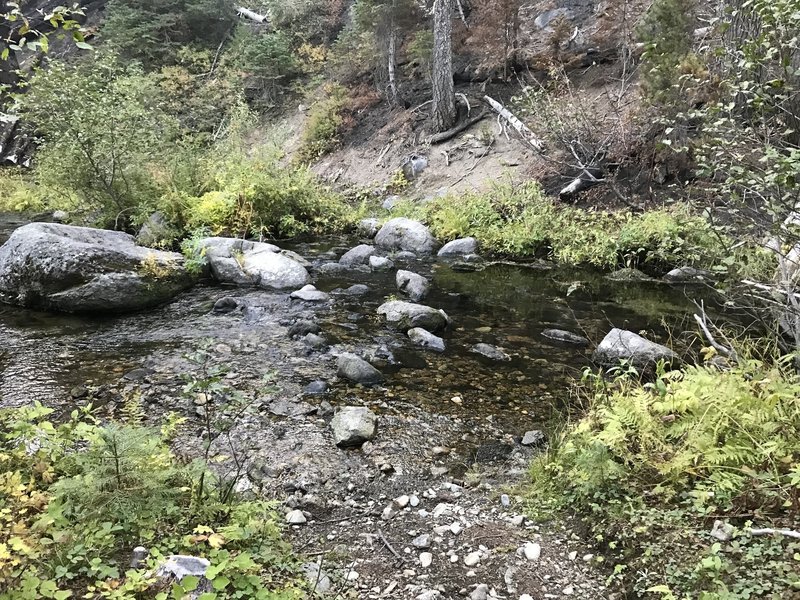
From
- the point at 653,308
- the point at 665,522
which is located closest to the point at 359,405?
the point at 665,522

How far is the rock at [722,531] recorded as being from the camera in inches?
108

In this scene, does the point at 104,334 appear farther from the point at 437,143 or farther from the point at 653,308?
the point at 437,143

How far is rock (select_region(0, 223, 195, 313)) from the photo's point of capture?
7.70 m

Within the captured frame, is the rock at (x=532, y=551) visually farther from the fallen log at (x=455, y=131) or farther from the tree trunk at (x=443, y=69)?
the tree trunk at (x=443, y=69)

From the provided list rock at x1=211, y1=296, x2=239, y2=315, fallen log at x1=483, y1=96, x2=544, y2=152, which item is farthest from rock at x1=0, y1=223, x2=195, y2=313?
fallen log at x1=483, y1=96, x2=544, y2=152

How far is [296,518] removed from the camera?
140 inches

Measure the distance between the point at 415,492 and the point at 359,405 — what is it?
60.2 inches

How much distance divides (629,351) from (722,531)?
3527 millimetres

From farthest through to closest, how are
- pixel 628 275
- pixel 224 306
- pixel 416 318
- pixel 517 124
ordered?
pixel 517 124 → pixel 628 275 → pixel 224 306 → pixel 416 318

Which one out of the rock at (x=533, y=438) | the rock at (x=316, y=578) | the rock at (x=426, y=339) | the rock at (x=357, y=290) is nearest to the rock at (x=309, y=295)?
the rock at (x=357, y=290)

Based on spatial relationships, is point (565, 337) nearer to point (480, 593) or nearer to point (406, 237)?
point (480, 593)

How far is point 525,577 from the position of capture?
9.57 ft

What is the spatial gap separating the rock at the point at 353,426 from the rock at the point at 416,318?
2.54 metres

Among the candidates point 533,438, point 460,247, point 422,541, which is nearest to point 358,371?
point 533,438
